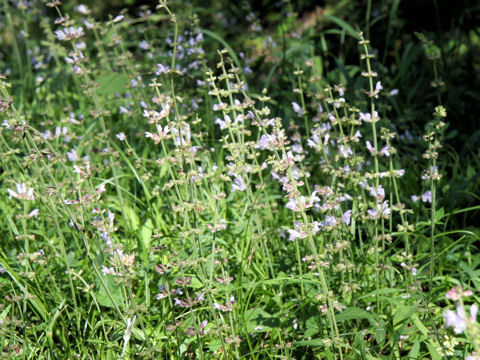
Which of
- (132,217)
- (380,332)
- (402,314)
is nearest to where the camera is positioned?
(380,332)

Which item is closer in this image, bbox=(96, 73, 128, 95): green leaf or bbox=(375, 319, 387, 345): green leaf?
bbox=(375, 319, 387, 345): green leaf

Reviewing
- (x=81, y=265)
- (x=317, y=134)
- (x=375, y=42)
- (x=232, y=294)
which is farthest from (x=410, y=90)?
(x=81, y=265)

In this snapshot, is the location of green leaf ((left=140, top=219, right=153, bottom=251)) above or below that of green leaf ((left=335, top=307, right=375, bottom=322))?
below

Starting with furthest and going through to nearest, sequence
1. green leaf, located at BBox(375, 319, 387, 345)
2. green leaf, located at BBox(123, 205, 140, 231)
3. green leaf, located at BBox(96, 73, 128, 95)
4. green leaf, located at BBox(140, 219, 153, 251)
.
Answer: green leaf, located at BBox(96, 73, 128, 95) → green leaf, located at BBox(123, 205, 140, 231) → green leaf, located at BBox(140, 219, 153, 251) → green leaf, located at BBox(375, 319, 387, 345)

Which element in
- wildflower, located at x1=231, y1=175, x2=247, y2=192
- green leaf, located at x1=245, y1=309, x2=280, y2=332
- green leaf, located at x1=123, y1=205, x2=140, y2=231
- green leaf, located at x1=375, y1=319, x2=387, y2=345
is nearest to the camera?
green leaf, located at x1=375, y1=319, x2=387, y2=345

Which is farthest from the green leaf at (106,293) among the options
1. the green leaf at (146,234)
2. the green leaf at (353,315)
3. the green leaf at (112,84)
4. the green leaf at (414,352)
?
the green leaf at (112,84)

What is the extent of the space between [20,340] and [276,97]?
9.65 ft

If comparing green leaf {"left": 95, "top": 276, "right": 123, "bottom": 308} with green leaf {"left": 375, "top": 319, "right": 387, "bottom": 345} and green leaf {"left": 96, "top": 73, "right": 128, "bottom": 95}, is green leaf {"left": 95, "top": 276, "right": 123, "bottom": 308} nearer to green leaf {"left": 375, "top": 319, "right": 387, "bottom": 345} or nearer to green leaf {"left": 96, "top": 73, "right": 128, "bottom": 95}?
green leaf {"left": 375, "top": 319, "right": 387, "bottom": 345}

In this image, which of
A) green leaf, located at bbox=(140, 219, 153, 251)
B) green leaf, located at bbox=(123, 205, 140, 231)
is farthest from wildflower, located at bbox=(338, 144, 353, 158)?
green leaf, located at bbox=(123, 205, 140, 231)

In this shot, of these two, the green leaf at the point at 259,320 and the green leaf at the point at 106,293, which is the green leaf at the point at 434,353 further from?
the green leaf at the point at 106,293

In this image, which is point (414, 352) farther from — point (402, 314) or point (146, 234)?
point (146, 234)

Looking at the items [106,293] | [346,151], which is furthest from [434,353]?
[106,293]

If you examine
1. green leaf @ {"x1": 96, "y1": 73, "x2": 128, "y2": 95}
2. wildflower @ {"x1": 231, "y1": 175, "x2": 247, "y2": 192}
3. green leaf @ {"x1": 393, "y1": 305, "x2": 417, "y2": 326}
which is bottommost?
green leaf @ {"x1": 393, "y1": 305, "x2": 417, "y2": 326}

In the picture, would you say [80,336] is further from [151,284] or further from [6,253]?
[6,253]
